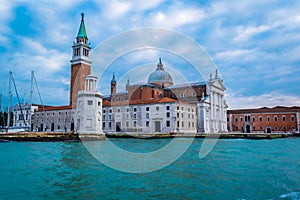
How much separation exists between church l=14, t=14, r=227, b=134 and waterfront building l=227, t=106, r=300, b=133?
142 inches

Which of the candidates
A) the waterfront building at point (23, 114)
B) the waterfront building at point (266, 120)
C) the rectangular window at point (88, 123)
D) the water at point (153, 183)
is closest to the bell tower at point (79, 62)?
the waterfront building at point (23, 114)

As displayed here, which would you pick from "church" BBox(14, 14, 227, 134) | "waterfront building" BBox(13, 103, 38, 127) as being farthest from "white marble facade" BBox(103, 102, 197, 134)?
"waterfront building" BBox(13, 103, 38, 127)

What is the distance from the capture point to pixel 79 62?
39.4m

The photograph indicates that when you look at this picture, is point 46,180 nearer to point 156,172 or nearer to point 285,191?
point 156,172

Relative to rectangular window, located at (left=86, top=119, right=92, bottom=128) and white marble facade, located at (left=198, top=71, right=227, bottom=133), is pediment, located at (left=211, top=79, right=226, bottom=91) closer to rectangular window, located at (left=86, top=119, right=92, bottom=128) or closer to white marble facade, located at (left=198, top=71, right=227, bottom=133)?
white marble facade, located at (left=198, top=71, right=227, bottom=133)

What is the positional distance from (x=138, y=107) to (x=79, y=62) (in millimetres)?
12207

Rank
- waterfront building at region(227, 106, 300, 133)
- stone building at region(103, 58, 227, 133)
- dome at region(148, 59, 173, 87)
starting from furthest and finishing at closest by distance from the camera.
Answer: dome at region(148, 59, 173, 87), waterfront building at region(227, 106, 300, 133), stone building at region(103, 58, 227, 133)

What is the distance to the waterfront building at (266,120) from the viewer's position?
130ft

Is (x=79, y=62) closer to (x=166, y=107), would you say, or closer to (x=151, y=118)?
(x=151, y=118)

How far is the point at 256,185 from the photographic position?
19.4 feet

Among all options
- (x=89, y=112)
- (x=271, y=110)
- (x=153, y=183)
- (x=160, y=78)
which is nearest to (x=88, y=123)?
(x=89, y=112)

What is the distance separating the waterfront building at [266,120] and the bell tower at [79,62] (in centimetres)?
2551

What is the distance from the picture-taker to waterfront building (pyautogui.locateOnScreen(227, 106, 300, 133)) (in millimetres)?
39594

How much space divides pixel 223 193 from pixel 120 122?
1198 inches
